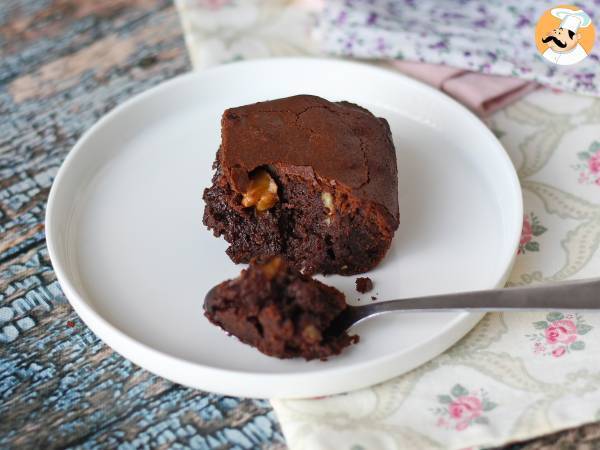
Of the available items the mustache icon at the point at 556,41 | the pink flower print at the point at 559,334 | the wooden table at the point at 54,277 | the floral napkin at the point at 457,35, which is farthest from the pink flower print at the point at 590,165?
→ the wooden table at the point at 54,277

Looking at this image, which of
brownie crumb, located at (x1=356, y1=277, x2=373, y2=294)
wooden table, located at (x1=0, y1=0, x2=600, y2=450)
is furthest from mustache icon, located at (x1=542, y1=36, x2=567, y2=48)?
wooden table, located at (x1=0, y1=0, x2=600, y2=450)

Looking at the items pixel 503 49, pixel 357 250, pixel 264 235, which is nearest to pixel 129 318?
pixel 264 235

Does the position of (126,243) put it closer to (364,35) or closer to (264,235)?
(264,235)

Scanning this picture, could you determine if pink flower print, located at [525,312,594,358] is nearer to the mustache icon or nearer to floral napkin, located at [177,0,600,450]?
floral napkin, located at [177,0,600,450]

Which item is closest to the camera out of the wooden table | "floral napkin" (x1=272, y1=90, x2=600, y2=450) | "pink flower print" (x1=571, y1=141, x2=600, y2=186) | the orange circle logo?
"floral napkin" (x1=272, y1=90, x2=600, y2=450)

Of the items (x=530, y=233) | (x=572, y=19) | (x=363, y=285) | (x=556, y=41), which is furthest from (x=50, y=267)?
(x=572, y=19)
